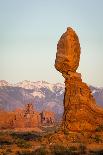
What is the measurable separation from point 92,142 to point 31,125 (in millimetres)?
55012

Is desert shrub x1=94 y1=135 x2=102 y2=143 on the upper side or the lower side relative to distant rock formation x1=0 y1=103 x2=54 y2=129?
lower

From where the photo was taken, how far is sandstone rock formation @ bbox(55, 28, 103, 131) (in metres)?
33.8

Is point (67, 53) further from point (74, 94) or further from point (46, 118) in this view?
point (46, 118)

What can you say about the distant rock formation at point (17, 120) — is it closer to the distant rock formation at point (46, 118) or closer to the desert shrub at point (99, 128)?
the distant rock formation at point (46, 118)

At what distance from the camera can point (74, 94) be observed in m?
34.4

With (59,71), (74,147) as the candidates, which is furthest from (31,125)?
(74,147)

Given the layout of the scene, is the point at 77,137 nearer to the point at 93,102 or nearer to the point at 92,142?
the point at 92,142

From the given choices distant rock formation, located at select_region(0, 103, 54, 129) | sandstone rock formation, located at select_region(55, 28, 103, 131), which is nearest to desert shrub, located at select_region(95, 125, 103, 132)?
sandstone rock formation, located at select_region(55, 28, 103, 131)

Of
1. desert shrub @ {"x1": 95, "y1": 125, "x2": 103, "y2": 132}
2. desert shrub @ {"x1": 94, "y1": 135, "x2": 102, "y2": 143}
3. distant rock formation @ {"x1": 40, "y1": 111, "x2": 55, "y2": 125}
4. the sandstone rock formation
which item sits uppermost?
distant rock formation @ {"x1": 40, "y1": 111, "x2": 55, "y2": 125}

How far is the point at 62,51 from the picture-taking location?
35125 mm

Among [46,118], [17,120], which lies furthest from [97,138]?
[46,118]

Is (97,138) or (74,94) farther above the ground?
(74,94)

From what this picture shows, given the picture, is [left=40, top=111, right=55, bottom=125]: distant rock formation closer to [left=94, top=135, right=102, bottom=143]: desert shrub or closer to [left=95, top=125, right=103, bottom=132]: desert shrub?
[left=95, top=125, right=103, bottom=132]: desert shrub

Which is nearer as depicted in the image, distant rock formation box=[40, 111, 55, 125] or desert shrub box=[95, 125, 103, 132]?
desert shrub box=[95, 125, 103, 132]
